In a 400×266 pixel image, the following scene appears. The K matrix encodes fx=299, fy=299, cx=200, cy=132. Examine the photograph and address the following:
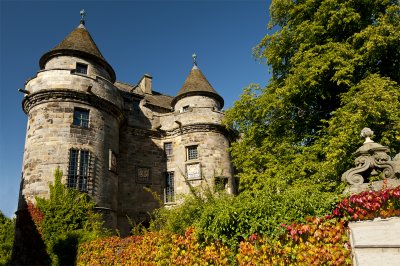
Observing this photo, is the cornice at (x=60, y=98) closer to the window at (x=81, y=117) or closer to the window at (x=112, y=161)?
the window at (x=81, y=117)

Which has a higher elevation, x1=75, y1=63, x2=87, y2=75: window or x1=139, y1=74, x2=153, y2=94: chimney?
x1=139, y1=74, x2=153, y2=94: chimney

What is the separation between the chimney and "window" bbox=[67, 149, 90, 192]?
39.8 feet

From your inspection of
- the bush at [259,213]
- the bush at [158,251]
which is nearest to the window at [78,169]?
the bush at [158,251]

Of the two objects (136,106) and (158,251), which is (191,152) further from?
(158,251)

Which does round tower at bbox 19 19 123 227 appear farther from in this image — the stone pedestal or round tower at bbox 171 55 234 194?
the stone pedestal

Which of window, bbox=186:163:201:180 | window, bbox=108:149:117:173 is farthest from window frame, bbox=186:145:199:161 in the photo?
window, bbox=108:149:117:173

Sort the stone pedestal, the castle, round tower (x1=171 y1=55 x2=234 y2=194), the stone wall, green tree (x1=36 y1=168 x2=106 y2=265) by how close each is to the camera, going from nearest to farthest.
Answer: the stone pedestal → green tree (x1=36 y1=168 x2=106 y2=265) → the stone wall → the castle → round tower (x1=171 y1=55 x2=234 y2=194)

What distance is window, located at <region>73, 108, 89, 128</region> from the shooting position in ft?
53.2

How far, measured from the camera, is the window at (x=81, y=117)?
16203 mm

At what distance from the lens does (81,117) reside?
645 inches

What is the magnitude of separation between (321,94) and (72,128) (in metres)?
12.4

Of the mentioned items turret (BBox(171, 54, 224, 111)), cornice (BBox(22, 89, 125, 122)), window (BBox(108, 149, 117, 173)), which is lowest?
window (BBox(108, 149, 117, 173))

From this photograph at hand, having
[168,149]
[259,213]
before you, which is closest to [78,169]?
[168,149]

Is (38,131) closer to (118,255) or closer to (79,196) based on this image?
(79,196)
